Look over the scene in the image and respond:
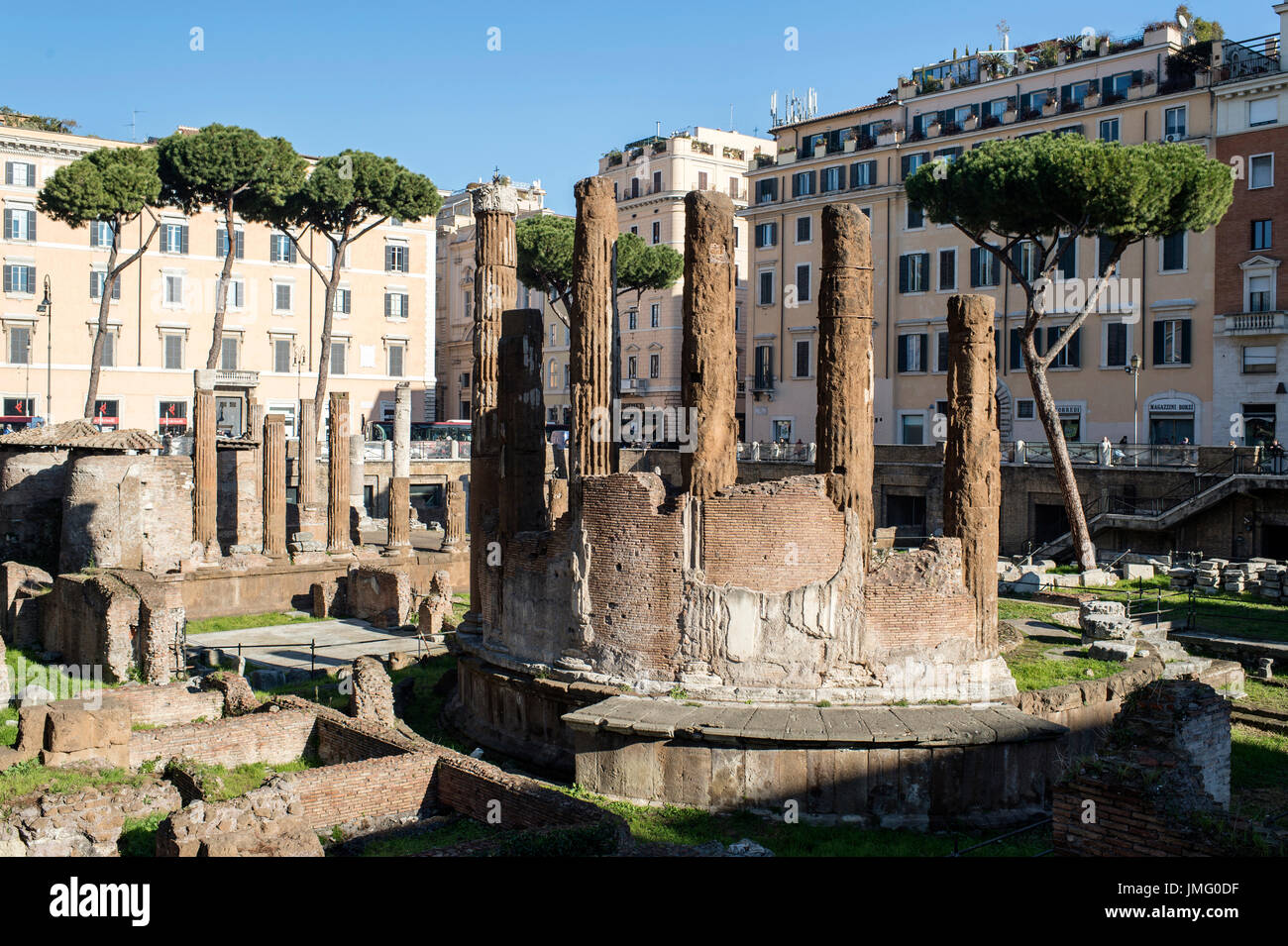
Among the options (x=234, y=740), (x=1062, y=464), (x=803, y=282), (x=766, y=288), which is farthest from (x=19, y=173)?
(x=234, y=740)

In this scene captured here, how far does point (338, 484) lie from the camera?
98.3 feet

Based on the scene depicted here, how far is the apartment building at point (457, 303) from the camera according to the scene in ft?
208

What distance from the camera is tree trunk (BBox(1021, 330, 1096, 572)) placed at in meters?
28.4

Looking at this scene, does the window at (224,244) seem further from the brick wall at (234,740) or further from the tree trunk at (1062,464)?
the brick wall at (234,740)

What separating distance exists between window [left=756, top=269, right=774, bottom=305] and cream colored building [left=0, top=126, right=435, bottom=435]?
621 inches

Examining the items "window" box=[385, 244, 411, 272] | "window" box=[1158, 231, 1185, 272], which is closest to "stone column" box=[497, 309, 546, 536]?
"window" box=[1158, 231, 1185, 272]

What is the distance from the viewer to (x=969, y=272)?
1601 inches

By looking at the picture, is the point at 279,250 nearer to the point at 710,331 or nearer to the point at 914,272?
the point at 914,272

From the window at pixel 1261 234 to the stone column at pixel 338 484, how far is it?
26224mm

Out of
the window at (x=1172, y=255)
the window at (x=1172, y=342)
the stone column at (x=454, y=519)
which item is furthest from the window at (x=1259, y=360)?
the stone column at (x=454, y=519)

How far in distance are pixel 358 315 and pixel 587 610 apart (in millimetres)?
40195

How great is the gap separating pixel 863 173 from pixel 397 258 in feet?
69.0
